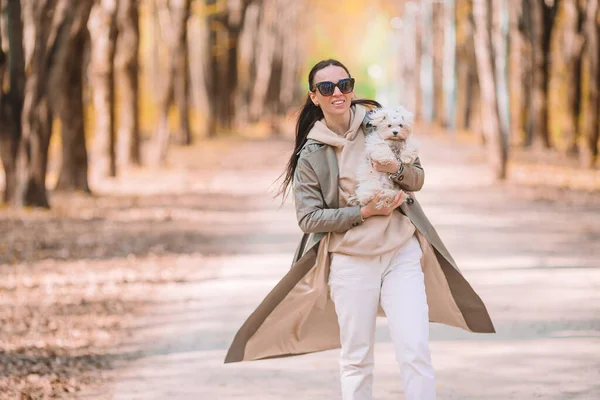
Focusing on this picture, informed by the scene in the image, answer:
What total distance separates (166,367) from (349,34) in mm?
119338

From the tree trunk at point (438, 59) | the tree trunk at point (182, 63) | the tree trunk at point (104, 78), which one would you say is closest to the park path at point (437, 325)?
the tree trunk at point (104, 78)

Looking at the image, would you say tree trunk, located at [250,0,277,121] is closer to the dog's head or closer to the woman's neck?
the woman's neck

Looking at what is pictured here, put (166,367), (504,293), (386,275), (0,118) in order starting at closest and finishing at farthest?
(386,275) < (166,367) < (504,293) < (0,118)

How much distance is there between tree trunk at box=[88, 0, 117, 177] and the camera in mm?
21953

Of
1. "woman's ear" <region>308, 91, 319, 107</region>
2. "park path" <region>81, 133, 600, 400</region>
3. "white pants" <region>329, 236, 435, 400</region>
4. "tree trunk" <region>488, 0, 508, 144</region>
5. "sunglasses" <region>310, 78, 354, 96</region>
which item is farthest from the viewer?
"tree trunk" <region>488, 0, 508, 144</region>

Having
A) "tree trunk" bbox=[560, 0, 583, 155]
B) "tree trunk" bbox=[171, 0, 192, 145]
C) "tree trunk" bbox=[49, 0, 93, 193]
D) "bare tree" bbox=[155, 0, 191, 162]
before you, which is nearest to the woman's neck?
"tree trunk" bbox=[49, 0, 93, 193]

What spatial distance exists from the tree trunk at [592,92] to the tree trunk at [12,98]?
1210 cm

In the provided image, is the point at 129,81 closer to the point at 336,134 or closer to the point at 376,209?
the point at 336,134

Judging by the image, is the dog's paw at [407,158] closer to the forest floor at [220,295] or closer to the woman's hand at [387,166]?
the woman's hand at [387,166]

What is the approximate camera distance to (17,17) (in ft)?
50.2

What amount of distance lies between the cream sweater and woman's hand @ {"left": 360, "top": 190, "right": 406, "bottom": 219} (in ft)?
0.26

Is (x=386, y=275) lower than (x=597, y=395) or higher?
higher

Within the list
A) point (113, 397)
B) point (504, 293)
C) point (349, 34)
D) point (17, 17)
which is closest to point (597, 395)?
point (113, 397)

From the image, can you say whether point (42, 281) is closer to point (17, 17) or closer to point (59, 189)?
point (17, 17)
